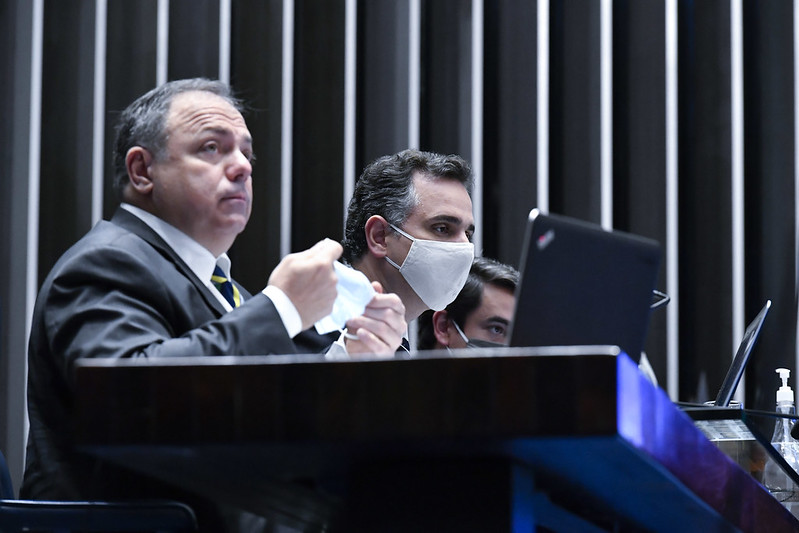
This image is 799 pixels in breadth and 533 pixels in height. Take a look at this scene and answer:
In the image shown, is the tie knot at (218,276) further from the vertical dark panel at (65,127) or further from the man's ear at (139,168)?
the vertical dark panel at (65,127)

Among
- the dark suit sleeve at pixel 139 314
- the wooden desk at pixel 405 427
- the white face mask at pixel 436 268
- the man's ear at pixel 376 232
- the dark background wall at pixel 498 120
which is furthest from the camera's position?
the dark background wall at pixel 498 120

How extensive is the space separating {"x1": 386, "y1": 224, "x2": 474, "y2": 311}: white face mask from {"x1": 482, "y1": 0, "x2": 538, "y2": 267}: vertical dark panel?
1126 mm

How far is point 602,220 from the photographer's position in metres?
3.44

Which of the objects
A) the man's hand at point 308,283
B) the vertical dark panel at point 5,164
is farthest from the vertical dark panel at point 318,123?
the man's hand at point 308,283

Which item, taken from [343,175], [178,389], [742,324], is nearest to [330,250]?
[178,389]

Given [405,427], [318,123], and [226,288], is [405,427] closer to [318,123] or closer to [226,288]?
[226,288]

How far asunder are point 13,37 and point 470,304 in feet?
5.74

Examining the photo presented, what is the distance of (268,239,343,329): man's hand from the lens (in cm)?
128

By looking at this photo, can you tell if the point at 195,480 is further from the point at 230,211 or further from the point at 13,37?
the point at 13,37

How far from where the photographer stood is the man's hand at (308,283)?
1.28 m

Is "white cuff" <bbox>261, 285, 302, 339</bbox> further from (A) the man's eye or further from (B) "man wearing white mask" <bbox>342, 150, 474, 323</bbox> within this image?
(A) the man's eye

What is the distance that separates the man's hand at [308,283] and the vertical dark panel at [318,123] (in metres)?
2.05

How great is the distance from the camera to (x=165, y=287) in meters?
1.40

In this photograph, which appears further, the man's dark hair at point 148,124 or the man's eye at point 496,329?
the man's eye at point 496,329
